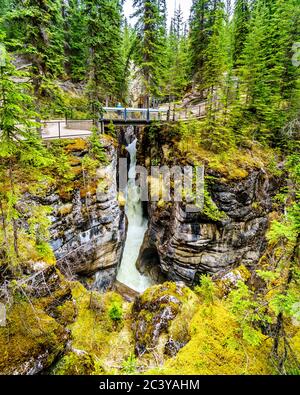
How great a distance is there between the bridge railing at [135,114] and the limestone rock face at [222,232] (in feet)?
22.7

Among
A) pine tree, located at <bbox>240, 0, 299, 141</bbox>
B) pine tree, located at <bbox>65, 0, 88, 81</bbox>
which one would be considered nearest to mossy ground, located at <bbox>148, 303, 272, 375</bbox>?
pine tree, located at <bbox>240, 0, 299, 141</bbox>

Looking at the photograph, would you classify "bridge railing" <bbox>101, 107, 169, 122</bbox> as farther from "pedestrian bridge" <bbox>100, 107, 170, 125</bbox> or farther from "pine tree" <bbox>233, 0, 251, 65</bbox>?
"pine tree" <bbox>233, 0, 251, 65</bbox>

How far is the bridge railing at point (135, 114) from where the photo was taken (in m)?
16.9

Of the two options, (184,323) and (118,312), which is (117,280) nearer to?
(118,312)

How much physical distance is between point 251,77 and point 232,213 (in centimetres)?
1064

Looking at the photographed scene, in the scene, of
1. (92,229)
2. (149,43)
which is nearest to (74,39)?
(149,43)

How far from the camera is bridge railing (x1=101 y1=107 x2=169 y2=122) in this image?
16891 millimetres

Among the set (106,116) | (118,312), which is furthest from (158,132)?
(118,312)

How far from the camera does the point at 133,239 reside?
2022 cm

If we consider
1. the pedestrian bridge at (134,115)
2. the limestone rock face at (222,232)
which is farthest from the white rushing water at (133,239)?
the pedestrian bridge at (134,115)

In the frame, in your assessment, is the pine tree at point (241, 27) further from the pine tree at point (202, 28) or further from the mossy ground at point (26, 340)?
the mossy ground at point (26, 340)

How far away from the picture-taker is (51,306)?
21.4ft

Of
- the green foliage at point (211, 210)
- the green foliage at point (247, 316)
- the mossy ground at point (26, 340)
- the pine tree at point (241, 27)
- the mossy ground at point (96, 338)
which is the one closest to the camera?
the mossy ground at point (26, 340)

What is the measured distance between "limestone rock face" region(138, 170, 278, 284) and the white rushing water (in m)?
2.92
